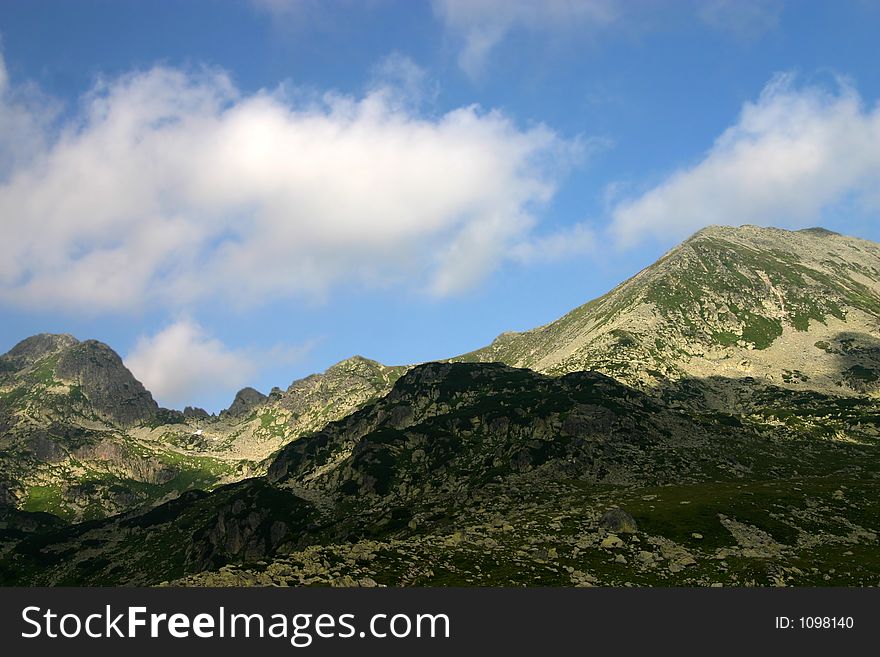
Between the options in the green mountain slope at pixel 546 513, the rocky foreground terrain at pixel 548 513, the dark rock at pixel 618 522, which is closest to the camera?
the rocky foreground terrain at pixel 548 513

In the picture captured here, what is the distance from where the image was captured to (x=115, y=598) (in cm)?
3188

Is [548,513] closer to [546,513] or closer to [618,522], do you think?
[546,513]

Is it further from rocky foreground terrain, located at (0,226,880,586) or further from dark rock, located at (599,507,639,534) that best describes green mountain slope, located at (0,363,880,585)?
rocky foreground terrain, located at (0,226,880,586)

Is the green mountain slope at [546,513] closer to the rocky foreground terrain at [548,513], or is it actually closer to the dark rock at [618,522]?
the dark rock at [618,522]

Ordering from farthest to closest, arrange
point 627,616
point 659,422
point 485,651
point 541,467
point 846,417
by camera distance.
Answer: point 846,417
point 659,422
point 541,467
point 627,616
point 485,651

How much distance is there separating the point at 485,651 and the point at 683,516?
63.9 meters

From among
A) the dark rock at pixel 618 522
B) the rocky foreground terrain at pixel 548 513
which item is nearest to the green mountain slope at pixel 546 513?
the dark rock at pixel 618 522

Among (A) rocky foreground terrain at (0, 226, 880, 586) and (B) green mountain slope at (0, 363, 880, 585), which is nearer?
(A) rocky foreground terrain at (0, 226, 880, 586)

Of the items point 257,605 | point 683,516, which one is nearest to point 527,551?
point 683,516

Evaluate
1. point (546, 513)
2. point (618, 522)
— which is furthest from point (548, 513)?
point (618, 522)

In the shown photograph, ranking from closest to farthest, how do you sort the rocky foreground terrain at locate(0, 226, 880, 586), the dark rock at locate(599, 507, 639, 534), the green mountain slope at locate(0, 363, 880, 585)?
the rocky foreground terrain at locate(0, 226, 880, 586)
the green mountain slope at locate(0, 363, 880, 585)
the dark rock at locate(599, 507, 639, 534)

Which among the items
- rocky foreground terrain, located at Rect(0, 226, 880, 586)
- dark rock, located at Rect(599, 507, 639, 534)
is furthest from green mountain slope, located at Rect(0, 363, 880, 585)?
rocky foreground terrain, located at Rect(0, 226, 880, 586)

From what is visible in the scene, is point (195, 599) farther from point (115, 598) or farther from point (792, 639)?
point (792, 639)

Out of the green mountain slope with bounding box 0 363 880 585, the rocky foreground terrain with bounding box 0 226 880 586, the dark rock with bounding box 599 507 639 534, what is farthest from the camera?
the dark rock with bounding box 599 507 639 534
